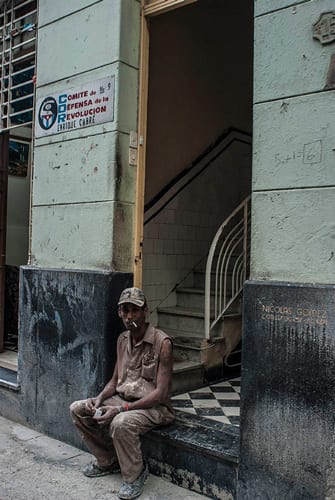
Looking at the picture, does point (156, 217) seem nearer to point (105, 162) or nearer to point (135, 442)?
point (105, 162)

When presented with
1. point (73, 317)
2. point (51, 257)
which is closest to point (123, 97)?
point (51, 257)

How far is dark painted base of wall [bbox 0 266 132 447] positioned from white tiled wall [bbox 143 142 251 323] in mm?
1471

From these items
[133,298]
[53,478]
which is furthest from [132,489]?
[133,298]

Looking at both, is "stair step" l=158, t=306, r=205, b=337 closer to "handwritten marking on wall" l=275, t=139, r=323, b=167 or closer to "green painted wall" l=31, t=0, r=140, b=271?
"green painted wall" l=31, t=0, r=140, b=271

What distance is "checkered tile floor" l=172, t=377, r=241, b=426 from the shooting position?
4078 millimetres

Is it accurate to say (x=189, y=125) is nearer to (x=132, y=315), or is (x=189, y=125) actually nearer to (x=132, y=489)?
(x=132, y=315)

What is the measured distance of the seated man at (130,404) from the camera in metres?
3.30

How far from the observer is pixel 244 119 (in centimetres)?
730

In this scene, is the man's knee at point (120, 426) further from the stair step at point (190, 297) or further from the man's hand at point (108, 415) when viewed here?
the stair step at point (190, 297)

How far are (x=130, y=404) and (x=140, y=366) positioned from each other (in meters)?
0.28

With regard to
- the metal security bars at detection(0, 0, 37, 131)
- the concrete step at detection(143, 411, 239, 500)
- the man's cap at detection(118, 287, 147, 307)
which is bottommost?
the concrete step at detection(143, 411, 239, 500)

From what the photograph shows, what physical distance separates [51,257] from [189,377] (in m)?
1.71

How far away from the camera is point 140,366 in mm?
3553

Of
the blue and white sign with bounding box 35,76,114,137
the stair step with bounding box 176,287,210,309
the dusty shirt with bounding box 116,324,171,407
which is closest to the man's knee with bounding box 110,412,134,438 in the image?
the dusty shirt with bounding box 116,324,171,407
